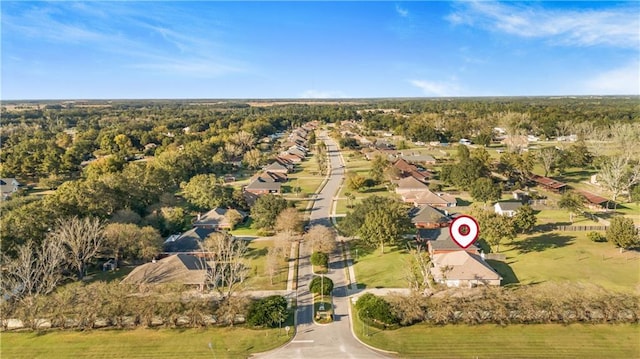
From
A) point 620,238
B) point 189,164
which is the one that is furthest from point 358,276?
point 189,164

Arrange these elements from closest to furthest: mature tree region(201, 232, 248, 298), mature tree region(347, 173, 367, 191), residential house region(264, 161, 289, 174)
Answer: mature tree region(201, 232, 248, 298)
mature tree region(347, 173, 367, 191)
residential house region(264, 161, 289, 174)

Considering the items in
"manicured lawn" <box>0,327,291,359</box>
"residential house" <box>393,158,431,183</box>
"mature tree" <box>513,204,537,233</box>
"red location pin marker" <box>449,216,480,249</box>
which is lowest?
"manicured lawn" <box>0,327,291,359</box>

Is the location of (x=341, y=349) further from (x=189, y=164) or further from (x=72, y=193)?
(x=189, y=164)

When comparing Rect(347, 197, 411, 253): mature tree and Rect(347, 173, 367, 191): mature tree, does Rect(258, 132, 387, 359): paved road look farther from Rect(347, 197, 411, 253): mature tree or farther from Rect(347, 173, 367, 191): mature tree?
Rect(347, 173, 367, 191): mature tree

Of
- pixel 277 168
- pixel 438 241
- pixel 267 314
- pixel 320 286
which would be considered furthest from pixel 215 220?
pixel 277 168

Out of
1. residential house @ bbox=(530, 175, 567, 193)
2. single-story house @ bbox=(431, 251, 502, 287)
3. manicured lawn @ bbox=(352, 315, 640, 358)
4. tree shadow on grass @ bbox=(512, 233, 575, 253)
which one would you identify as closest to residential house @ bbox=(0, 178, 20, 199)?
manicured lawn @ bbox=(352, 315, 640, 358)

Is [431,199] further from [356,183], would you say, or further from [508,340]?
[508,340]

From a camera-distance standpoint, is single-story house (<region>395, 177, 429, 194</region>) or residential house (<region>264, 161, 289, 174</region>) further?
residential house (<region>264, 161, 289, 174</region>)

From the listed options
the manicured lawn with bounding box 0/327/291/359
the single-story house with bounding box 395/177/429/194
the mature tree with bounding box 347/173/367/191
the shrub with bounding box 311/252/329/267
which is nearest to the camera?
the manicured lawn with bounding box 0/327/291/359
